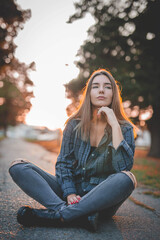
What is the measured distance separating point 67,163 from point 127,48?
827cm

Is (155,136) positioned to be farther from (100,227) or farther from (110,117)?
(100,227)

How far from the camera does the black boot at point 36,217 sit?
1.52 meters

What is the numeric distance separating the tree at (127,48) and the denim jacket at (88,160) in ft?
18.4

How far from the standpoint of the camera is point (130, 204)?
275 cm

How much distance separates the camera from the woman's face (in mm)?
2290

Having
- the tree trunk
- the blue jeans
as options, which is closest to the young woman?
the blue jeans

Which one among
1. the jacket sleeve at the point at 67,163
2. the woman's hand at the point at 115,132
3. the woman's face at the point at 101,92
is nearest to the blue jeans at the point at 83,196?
the jacket sleeve at the point at 67,163

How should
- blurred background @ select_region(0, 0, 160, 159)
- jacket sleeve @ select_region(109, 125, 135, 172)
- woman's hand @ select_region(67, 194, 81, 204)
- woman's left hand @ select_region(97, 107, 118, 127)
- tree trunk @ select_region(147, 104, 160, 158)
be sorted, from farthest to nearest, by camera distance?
tree trunk @ select_region(147, 104, 160, 158) < blurred background @ select_region(0, 0, 160, 159) < woman's left hand @ select_region(97, 107, 118, 127) < jacket sleeve @ select_region(109, 125, 135, 172) < woman's hand @ select_region(67, 194, 81, 204)

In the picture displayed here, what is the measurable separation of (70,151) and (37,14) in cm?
512

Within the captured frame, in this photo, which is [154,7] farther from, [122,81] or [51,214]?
[51,214]

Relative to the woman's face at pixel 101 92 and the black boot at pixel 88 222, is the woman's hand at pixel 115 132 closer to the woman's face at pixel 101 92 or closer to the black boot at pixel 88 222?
the woman's face at pixel 101 92

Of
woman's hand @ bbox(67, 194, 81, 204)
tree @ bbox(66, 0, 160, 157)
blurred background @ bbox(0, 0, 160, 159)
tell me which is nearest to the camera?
woman's hand @ bbox(67, 194, 81, 204)

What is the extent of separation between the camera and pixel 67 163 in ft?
6.75

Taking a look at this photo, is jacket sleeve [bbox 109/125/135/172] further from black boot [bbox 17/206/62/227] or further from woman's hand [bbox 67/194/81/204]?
black boot [bbox 17/206/62/227]
